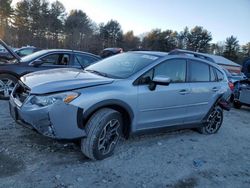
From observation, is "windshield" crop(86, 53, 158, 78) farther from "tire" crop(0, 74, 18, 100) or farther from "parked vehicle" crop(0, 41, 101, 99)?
"tire" crop(0, 74, 18, 100)

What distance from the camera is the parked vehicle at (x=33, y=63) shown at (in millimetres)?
7270

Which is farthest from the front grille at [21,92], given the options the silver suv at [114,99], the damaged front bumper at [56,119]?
the damaged front bumper at [56,119]

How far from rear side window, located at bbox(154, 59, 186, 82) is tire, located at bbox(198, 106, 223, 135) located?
1.45 metres

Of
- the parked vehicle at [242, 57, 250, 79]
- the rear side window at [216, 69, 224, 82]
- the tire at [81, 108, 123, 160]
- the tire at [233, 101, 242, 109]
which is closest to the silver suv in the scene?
the tire at [81, 108, 123, 160]

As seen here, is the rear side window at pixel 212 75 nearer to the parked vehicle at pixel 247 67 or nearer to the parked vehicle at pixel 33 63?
the parked vehicle at pixel 33 63

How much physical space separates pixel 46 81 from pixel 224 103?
411 cm

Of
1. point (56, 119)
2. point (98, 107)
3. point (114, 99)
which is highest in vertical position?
point (114, 99)

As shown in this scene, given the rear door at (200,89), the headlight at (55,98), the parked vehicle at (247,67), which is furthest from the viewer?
the parked vehicle at (247,67)

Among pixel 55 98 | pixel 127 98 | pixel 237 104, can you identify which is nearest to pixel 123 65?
pixel 127 98

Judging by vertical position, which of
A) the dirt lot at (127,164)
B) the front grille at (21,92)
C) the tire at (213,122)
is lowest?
the dirt lot at (127,164)

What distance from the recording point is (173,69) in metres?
5.11

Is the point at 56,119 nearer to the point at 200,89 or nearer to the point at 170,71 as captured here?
the point at 170,71

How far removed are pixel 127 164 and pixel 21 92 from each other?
1.97 m

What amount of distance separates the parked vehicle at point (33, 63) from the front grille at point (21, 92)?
293 centimetres
